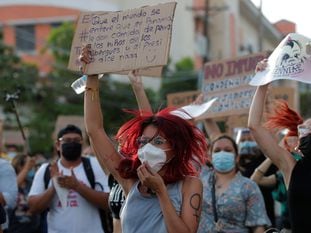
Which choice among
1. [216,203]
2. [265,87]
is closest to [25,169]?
[216,203]

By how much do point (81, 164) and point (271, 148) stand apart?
2.09 meters

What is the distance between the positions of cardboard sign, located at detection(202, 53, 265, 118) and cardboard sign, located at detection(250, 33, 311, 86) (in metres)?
2.93

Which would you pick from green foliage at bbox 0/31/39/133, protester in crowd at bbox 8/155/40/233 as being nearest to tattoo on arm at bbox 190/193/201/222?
protester in crowd at bbox 8/155/40/233

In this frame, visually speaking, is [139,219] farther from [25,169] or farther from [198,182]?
[25,169]

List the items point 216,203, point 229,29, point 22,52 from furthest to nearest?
point 229,29, point 22,52, point 216,203

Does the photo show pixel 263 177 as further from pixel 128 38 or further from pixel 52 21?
pixel 52 21

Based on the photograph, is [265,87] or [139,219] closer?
[139,219]

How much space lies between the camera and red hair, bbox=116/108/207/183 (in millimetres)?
4645

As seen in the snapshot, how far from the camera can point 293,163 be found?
5.27 metres

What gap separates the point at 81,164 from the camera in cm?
703

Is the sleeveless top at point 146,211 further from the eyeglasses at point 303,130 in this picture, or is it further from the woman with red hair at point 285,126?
the woman with red hair at point 285,126

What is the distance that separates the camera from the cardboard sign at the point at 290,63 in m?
5.57

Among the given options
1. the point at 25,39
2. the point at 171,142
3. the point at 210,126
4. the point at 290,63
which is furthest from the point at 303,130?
the point at 25,39

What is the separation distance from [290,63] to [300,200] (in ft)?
3.31
